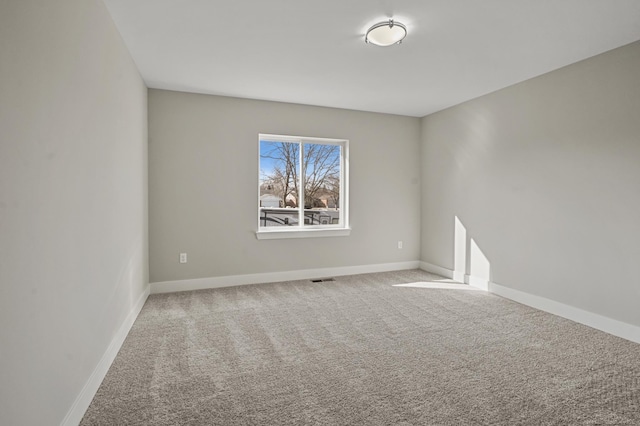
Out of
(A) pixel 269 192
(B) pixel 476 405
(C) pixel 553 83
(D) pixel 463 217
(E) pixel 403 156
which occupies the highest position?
(C) pixel 553 83

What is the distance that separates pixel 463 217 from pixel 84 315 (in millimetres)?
4264

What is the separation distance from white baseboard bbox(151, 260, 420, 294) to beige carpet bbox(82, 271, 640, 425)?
502 mm

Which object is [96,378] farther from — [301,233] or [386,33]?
[386,33]

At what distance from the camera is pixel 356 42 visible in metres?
2.79

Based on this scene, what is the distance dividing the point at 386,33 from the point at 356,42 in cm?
31

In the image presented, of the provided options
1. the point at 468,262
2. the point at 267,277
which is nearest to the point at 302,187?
the point at 267,277

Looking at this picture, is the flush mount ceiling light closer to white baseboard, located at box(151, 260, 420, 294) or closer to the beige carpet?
the beige carpet

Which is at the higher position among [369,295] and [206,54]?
[206,54]

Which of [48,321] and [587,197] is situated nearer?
[48,321]

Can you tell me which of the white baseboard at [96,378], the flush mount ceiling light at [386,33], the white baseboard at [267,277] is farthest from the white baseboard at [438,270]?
the white baseboard at [96,378]

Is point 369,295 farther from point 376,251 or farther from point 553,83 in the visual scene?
point 553,83

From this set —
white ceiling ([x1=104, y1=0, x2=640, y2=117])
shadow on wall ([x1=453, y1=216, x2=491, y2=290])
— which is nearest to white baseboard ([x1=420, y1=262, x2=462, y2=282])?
shadow on wall ([x1=453, y1=216, x2=491, y2=290])

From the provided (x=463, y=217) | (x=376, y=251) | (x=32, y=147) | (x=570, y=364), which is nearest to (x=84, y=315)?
(x=32, y=147)

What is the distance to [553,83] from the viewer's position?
11.1ft
